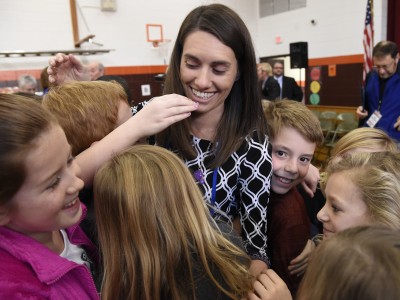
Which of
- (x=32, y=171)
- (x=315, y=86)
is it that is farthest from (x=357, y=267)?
(x=315, y=86)

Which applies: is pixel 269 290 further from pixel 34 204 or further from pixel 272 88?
pixel 272 88

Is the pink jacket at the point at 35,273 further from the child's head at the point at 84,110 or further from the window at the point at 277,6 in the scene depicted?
the window at the point at 277,6

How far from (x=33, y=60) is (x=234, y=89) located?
18.4ft

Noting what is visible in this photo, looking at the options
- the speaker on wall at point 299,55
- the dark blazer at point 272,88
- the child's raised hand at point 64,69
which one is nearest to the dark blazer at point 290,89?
the dark blazer at point 272,88

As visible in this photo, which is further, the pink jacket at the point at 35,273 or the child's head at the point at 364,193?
the child's head at the point at 364,193

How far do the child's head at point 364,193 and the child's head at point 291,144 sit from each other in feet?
0.69

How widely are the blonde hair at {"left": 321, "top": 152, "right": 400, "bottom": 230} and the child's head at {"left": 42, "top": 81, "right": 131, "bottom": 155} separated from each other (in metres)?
0.86

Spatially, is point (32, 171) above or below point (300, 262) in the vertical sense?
above

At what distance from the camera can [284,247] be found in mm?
1314

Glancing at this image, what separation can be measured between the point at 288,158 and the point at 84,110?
85 centimetres

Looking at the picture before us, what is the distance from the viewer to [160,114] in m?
1.10

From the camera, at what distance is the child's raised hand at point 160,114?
1.10m

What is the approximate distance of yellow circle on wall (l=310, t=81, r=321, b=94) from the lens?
22.7ft

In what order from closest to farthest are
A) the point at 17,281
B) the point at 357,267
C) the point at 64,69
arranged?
the point at 357,267 → the point at 17,281 → the point at 64,69
